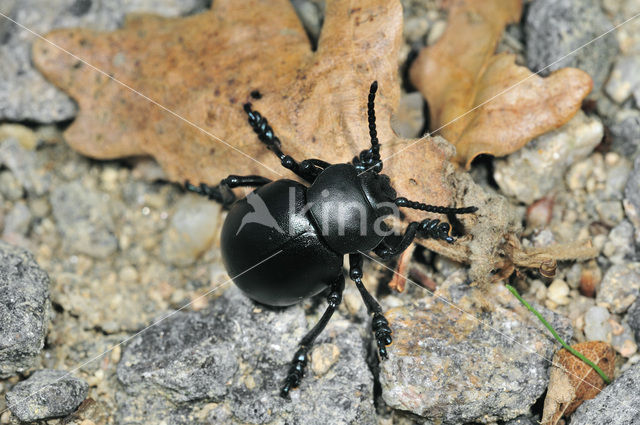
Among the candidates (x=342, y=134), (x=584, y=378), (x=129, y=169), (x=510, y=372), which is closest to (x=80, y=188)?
(x=129, y=169)

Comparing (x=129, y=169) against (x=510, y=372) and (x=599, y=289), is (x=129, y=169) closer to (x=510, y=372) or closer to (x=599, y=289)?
(x=510, y=372)

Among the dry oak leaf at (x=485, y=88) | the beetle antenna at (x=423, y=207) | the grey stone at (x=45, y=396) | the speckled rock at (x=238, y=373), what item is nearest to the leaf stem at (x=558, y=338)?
the beetle antenna at (x=423, y=207)

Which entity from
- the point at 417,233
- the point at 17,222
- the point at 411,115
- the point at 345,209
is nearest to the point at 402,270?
the point at 417,233

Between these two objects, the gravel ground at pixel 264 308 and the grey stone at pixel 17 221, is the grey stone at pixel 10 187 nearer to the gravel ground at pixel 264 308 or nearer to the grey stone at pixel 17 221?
the gravel ground at pixel 264 308

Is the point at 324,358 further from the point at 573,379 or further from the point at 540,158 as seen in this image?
the point at 540,158

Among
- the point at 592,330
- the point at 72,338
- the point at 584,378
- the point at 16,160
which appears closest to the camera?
the point at 584,378
